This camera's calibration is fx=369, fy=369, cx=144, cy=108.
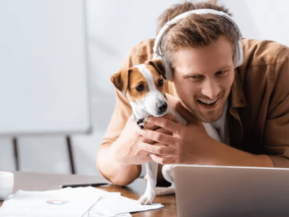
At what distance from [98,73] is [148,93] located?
212 cm

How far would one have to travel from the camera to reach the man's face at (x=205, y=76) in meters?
1.20

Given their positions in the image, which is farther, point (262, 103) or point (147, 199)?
point (262, 103)

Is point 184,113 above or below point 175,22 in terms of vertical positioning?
below

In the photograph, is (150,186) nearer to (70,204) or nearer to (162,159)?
(162,159)

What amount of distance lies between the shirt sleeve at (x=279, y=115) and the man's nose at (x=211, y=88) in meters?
0.33

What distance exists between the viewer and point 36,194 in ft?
4.02

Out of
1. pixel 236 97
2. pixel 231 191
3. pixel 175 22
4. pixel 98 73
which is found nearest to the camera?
pixel 231 191

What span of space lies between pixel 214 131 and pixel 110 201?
20.3 inches

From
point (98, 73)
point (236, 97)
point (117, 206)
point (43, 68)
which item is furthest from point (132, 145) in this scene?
point (98, 73)

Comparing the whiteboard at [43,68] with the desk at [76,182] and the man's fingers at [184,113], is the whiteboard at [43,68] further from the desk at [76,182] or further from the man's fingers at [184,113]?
the man's fingers at [184,113]

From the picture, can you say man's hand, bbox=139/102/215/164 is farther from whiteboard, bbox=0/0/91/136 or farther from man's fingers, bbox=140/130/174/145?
whiteboard, bbox=0/0/91/136

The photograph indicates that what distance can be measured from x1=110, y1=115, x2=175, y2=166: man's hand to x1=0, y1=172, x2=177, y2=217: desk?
0.10 metres

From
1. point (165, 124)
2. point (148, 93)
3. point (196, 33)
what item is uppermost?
point (196, 33)

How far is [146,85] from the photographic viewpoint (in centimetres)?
121
